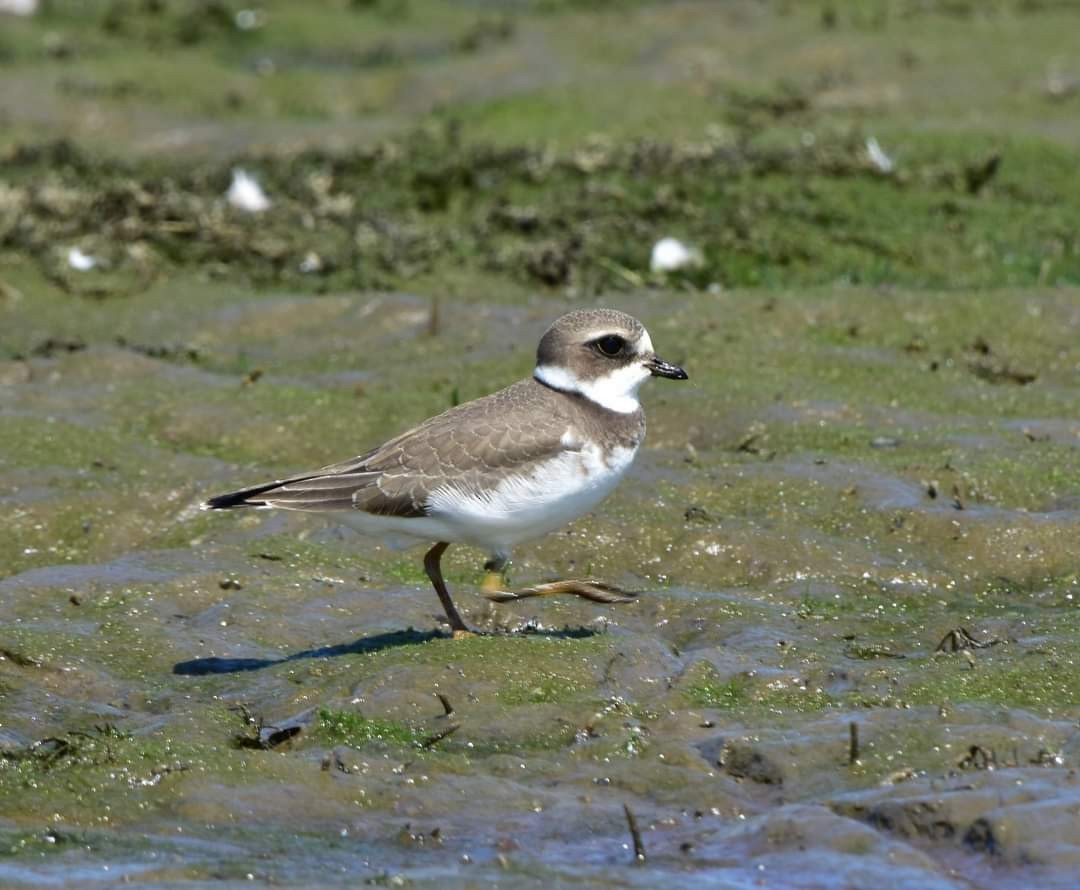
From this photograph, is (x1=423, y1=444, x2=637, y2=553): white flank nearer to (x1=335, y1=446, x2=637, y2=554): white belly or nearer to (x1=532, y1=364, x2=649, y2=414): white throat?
(x1=335, y1=446, x2=637, y2=554): white belly

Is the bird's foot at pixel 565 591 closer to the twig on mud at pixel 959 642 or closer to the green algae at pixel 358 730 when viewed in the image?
the green algae at pixel 358 730

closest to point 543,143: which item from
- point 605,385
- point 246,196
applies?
point 246,196

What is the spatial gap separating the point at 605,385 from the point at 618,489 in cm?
141

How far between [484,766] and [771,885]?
1.20 meters

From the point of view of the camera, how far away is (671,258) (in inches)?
528

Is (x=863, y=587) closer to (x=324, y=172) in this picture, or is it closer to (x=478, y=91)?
(x=324, y=172)

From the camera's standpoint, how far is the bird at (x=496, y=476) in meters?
7.61

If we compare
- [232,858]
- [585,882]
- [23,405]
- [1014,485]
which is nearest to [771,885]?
[585,882]

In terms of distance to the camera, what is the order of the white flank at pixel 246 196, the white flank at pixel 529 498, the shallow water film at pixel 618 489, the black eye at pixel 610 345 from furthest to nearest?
the white flank at pixel 246 196 → the black eye at pixel 610 345 → the white flank at pixel 529 498 → the shallow water film at pixel 618 489

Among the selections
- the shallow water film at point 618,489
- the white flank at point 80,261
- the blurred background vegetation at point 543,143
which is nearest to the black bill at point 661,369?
the shallow water film at point 618,489

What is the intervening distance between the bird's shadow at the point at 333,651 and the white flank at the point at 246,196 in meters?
8.11

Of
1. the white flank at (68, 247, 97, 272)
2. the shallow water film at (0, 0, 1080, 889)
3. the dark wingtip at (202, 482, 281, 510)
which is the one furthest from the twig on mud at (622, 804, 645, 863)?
the white flank at (68, 247, 97, 272)

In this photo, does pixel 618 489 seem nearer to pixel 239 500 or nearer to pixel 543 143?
pixel 239 500

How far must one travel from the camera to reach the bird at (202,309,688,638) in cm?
761
